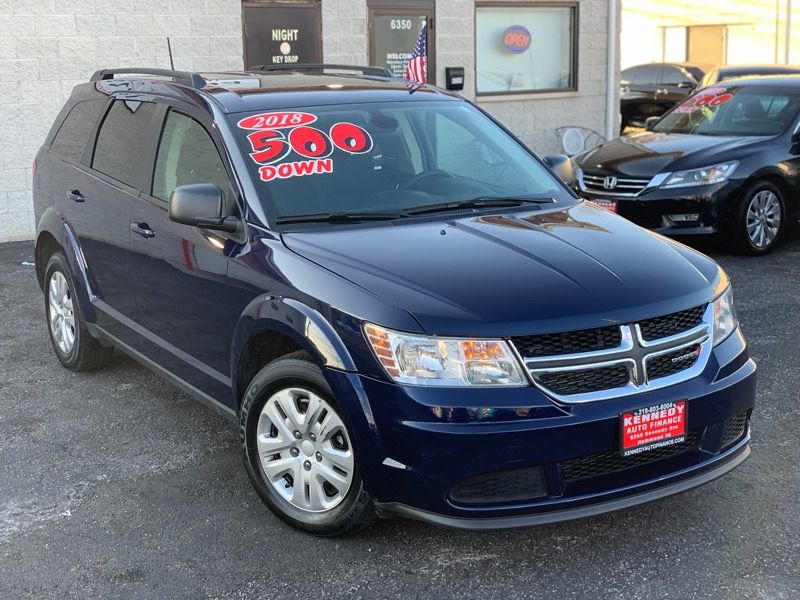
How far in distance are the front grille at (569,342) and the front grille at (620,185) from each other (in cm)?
576

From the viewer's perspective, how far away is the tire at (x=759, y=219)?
907 cm

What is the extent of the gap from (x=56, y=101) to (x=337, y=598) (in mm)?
8341

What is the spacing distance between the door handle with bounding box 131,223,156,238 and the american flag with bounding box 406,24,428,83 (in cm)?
809

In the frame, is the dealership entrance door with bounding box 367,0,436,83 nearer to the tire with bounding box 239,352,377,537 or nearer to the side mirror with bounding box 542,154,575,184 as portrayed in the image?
the side mirror with bounding box 542,154,575,184

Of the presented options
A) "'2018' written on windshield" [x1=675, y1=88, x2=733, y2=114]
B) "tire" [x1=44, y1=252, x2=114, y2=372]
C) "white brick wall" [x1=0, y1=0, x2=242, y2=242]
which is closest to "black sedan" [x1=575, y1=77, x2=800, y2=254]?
"'2018' written on windshield" [x1=675, y1=88, x2=733, y2=114]

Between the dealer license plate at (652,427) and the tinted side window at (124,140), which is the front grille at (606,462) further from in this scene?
the tinted side window at (124,140)

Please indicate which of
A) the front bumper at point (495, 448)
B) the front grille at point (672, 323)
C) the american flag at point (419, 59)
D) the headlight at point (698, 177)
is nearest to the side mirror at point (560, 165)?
the front grille at point (672, 323)

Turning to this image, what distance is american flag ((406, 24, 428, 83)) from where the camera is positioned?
1278cm

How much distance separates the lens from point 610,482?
12.0ft

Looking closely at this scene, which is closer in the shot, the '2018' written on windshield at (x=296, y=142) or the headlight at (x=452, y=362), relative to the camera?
the headlight at (x=452, y=362)

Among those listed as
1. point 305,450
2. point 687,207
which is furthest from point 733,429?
point 687,207

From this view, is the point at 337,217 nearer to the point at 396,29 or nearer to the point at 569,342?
the point at 569,342

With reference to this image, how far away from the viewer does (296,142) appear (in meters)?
4.63

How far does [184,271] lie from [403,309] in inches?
56.2
